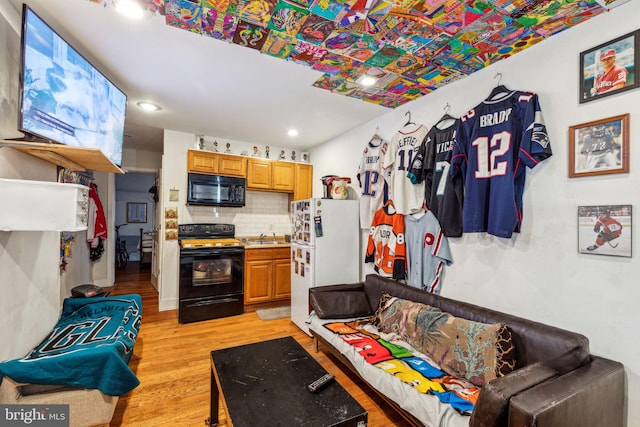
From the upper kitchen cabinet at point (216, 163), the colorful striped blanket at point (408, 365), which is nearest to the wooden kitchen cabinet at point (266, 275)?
the upper kitchen cabinet at point (216, 163)

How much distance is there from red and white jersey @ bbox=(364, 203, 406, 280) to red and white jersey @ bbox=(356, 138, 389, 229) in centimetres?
12

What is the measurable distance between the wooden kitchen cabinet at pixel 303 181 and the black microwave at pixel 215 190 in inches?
35.2

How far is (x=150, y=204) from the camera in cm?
898

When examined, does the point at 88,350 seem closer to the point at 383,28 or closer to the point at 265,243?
the point at 383,28

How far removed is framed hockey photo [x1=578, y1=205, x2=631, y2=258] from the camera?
58.2 inches

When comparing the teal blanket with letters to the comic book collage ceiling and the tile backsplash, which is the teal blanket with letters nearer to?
the tile backsplash

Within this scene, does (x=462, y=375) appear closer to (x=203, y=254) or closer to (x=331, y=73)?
(x=331, y=73)

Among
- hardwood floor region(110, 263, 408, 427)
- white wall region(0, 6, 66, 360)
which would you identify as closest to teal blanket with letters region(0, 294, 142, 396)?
→ white wall region(0, 6, 66, 360)

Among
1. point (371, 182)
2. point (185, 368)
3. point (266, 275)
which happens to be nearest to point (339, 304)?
point (371, 182)

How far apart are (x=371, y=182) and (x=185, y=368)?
8.80 ft

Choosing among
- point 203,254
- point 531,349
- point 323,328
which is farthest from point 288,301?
point 531,349

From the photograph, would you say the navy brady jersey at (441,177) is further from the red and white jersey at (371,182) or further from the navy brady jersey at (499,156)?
the red and white jersey at (371,182)

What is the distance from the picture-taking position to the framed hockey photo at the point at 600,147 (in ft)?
4.90

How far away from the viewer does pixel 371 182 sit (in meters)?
3.23
